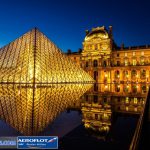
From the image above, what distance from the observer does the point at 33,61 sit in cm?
1897

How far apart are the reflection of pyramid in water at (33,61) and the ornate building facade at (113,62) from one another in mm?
17187

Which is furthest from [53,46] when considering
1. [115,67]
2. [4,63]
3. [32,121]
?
[115,67]

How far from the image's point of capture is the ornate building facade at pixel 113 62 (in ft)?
127

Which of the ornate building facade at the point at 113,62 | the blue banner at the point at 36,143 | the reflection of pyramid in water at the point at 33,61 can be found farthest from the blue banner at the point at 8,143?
the ornate building facade at the point at 113,62

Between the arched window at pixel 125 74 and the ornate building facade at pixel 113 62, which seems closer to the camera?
the ornate building facade at pixel 113 62

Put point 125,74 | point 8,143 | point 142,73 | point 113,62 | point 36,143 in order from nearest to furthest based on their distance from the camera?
1. point 36,143
2. point 8,143
3. point 142,73
4. point 125,74
5. point 113,62

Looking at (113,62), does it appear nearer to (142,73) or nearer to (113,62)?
(113,62)

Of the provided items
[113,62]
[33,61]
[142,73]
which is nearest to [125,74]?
[142,73]

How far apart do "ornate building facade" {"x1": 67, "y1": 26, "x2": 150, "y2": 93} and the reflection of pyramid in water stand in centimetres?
1719

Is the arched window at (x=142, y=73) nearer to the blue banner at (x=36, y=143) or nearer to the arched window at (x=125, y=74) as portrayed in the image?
the arched window at (x=125, y=74)

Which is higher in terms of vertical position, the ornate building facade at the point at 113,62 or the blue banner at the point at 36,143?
the ornate building facade at the point at 113,62

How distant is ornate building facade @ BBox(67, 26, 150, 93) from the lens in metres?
38.8

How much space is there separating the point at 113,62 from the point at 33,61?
87.0 feet

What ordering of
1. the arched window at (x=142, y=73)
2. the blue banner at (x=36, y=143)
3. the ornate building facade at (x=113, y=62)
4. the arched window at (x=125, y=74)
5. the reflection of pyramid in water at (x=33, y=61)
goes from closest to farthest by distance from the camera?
the blue banner at (x=36, y=143), the reflection of pyramid in water at (x=33, y=61), the arched window at (x=142, y=73), the ornate building facade at (x=113, y=62), the arched window at (x=125, y=74)
